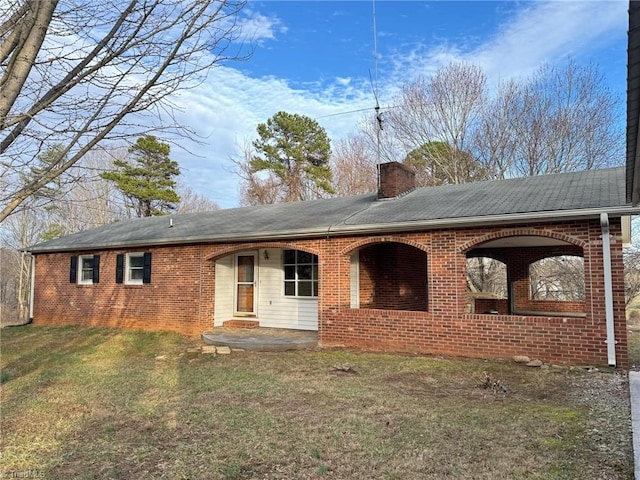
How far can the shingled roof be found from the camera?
744 centimetres

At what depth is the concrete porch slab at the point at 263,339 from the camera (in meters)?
9.28

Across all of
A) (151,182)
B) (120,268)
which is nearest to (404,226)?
(120,268)

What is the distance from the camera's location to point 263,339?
977 centimetres

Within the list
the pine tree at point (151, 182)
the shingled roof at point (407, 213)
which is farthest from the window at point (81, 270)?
the pine tree at point (151, 182)

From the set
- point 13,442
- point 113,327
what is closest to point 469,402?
point 13,442

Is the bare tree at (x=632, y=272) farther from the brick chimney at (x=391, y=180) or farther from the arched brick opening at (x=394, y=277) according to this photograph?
the brick chimney at (x=391, y=180)

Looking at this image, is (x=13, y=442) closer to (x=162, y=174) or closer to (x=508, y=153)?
(x=508, y=153)

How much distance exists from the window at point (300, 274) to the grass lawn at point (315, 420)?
132 inches

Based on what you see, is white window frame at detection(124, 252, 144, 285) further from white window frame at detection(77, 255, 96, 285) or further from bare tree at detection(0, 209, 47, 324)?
bare tree at detection(0, 209, 47, 324)

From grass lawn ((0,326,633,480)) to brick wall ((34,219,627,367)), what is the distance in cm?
51

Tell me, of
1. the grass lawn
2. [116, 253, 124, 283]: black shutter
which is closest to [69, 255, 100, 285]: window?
[116, 253, 124, 283]: black shutter

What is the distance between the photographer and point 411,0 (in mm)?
9070

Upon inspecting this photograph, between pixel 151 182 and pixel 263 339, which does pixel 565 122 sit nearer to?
pixel 263 339

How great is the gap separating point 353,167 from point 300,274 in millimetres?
17122
